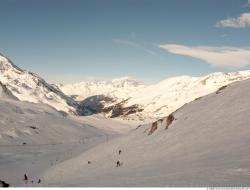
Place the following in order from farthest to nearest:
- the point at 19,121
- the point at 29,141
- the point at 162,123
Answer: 1. the point at 19,121
2. the point at 29,141
3. the point at 162,123

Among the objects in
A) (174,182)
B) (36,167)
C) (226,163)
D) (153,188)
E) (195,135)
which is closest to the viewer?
(153,188)

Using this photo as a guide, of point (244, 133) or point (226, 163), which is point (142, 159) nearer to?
point (244, 133)

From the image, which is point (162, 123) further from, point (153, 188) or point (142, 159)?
point (153, 188)

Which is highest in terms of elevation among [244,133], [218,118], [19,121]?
[19,121]

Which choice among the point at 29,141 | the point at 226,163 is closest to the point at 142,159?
the point at 226,163

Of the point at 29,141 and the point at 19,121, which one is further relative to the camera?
the point at 19,121

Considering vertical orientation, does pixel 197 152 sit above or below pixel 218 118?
below
